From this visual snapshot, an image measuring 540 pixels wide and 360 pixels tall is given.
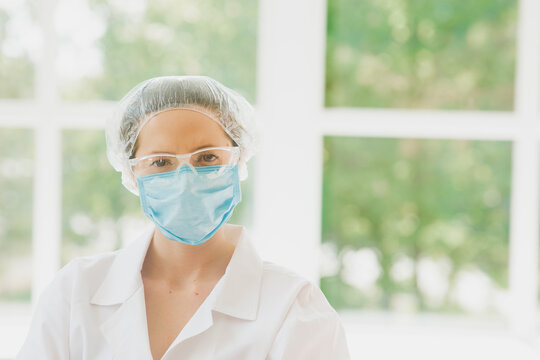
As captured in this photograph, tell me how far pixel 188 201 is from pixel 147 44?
1.15m

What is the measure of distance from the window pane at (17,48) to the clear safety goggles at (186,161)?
114 cm

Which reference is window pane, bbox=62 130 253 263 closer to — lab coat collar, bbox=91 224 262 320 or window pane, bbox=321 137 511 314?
window pane, bbox=321 137 511 314

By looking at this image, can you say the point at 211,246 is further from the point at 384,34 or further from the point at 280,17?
the point at 384,34

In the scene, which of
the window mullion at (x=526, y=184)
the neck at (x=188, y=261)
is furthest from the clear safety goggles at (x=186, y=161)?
the window mullion at (x=526, y=184)

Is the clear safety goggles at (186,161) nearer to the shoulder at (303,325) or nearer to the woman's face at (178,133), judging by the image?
the woman's face at (178,133)

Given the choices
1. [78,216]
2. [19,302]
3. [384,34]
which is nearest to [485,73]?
[384,34]

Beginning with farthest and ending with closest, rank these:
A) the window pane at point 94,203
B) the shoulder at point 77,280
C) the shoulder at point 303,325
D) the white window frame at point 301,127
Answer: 1. the window pane at point 94,203
2. the white window frame at point 301,127
3. the shoulder at point 77,280
4. the shoulder at point 303,325

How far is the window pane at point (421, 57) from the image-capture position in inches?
87.8

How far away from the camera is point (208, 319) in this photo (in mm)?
1312

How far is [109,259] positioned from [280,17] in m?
1.20

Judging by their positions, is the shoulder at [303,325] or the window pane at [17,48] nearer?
the shoulder at [303,325]

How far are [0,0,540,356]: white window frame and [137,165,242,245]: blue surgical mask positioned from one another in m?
0.82

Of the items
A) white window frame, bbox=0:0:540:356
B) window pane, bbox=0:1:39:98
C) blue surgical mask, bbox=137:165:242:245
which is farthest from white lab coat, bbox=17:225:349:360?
window pane, bbox=0:1:39:98

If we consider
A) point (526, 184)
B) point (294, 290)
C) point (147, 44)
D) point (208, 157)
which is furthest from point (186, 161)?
point (526, 184)
